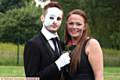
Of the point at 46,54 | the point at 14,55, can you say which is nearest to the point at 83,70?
the point at 46,54

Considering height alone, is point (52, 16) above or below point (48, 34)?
above

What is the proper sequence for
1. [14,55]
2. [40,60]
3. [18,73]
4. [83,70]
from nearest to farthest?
[40,60] < [83,70] < [18,73] < [14,55]

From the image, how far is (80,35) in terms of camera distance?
4.50 meters

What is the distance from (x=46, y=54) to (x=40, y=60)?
0.25ft

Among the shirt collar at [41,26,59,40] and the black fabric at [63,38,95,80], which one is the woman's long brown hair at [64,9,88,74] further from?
the shirt collar at [41,26,59,40]

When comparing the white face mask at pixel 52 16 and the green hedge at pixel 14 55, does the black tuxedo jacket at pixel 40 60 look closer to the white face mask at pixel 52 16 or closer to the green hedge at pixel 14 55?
the white face mask at pixel 52 16

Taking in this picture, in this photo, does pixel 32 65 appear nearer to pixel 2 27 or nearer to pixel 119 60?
pixel 119 60

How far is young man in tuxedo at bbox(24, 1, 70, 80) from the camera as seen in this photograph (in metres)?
4.26

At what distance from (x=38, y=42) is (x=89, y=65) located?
0.52 metres

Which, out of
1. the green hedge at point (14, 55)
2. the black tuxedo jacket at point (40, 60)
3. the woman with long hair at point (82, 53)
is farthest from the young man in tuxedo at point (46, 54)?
the green hedge at point (14, 55)

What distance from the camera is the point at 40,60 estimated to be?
4320mm

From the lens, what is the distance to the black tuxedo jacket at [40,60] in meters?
4.25

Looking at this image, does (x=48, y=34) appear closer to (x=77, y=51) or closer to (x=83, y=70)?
(x=77, y=51)

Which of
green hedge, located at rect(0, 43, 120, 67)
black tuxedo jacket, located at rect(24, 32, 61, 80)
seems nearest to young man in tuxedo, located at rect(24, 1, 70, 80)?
black tuxedo jacket, located at rect(24, 32, 61, 80)
